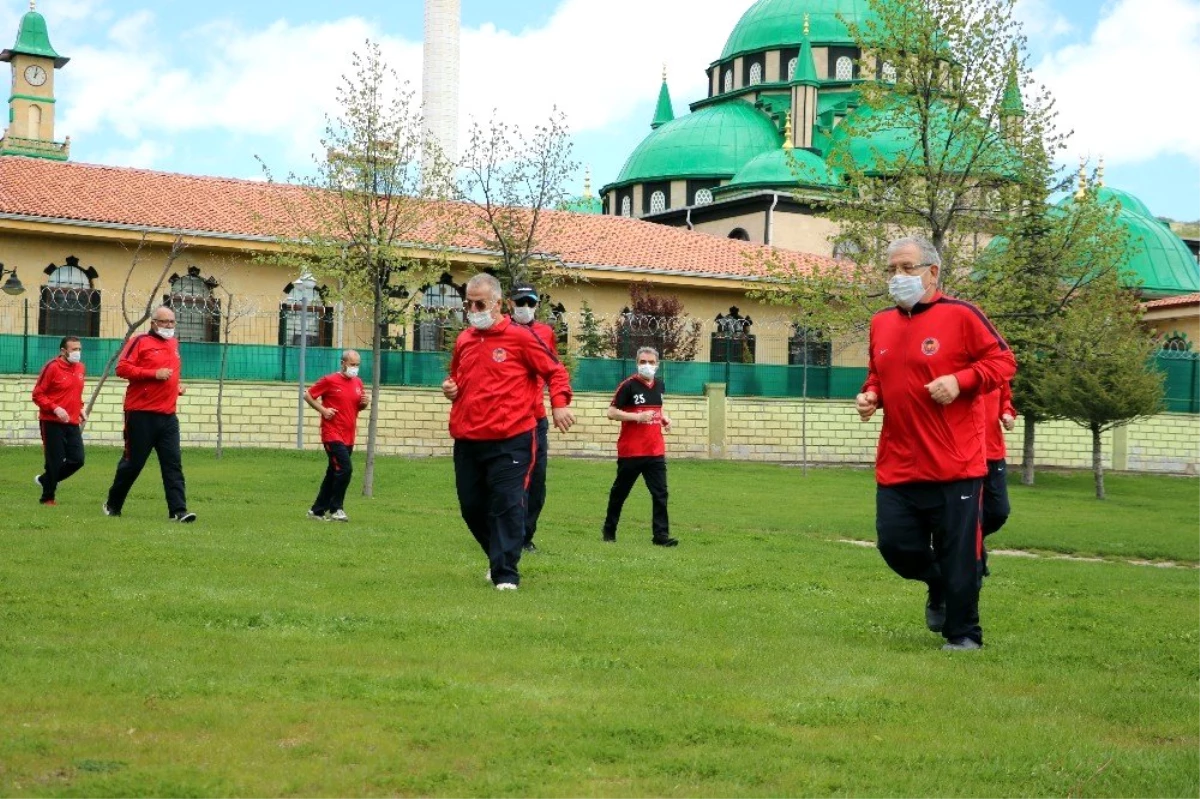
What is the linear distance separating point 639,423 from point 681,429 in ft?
76.5

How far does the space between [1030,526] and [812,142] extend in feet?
162

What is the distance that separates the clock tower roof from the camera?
99.3m

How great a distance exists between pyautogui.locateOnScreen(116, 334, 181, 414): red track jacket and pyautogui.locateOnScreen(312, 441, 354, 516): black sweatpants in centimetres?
229

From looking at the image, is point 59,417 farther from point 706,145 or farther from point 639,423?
point 706,145

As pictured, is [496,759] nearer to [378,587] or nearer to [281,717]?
[281,717]

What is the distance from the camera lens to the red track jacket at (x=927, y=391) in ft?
28.0

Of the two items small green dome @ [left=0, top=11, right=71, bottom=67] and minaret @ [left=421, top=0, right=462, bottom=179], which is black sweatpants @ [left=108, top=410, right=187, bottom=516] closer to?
minaret @ [left=421, top=0, right=462, bottom=179]

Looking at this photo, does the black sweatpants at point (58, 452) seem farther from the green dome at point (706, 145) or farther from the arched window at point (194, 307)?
the green dome at point (706, 145)

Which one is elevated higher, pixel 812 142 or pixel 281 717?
pixel 812 142

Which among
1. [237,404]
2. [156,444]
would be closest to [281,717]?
[156,444]

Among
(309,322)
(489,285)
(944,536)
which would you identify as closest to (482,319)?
(489,285)

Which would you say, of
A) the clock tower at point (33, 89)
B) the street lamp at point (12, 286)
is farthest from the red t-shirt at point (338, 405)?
the clock tower at point (33, 89)

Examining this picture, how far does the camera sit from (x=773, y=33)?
7319cm

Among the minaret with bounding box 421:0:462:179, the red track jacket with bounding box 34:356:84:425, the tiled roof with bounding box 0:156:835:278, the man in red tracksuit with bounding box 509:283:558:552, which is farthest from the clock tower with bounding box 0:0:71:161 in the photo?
the man in red tracksuit with bounding box 509:283:558:552
